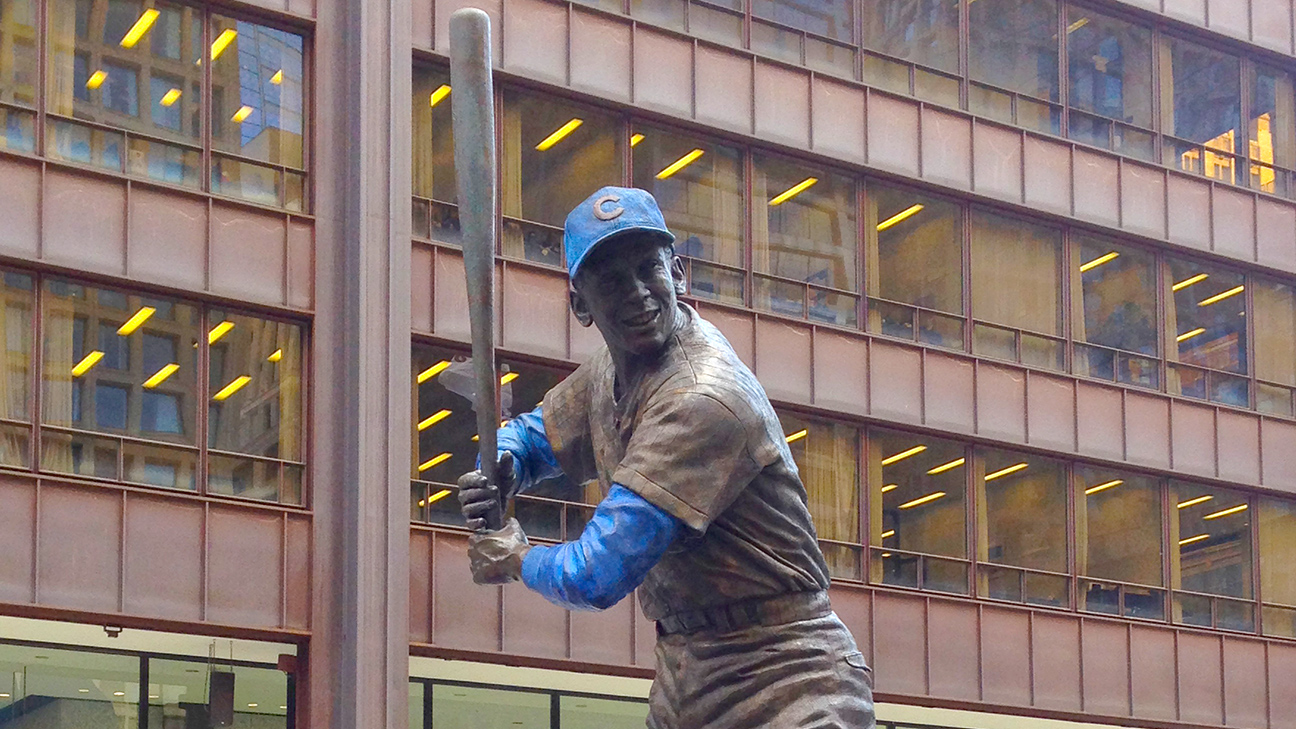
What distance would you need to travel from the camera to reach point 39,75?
2480 cm

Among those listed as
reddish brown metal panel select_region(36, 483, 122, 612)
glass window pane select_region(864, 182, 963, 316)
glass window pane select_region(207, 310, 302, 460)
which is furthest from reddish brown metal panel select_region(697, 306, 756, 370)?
reddish brown metal panel select_region(36, 483, 122, 612)

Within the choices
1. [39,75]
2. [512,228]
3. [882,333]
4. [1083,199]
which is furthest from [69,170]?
[1083,199]

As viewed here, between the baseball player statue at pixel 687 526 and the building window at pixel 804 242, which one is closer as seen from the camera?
the baseball player statue at pixel 687 526

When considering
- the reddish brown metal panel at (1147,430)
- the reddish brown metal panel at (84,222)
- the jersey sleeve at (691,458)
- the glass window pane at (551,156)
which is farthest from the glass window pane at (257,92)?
the jersey sleeve at (691,458)

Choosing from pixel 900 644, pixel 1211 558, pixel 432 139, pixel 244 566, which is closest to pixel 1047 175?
pixel 1211 558

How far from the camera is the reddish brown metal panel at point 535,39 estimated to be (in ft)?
91.0

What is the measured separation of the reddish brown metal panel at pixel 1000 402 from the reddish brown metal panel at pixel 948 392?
169 mm

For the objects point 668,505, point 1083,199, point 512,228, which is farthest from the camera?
point 1083,199

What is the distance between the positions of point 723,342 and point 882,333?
81.0ft

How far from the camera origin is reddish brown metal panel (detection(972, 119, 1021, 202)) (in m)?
32.6

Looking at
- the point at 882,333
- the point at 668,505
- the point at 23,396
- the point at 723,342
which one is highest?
the point at 882,333

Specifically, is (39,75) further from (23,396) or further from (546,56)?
(546,56)

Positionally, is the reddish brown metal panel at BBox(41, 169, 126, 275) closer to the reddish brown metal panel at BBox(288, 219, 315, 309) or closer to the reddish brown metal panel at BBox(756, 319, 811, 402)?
the reddish brown metal panel at BBox(288, 219, 315, 309)

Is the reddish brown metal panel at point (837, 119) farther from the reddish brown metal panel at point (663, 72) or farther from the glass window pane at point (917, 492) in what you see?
the glass window pane at point (917, 492)
